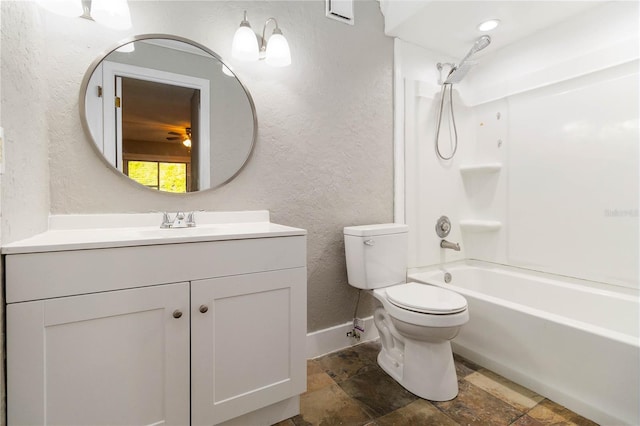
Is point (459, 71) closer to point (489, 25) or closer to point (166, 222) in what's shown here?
point (489, 25)

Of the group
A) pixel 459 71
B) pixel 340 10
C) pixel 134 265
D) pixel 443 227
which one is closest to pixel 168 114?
pixel 134 265

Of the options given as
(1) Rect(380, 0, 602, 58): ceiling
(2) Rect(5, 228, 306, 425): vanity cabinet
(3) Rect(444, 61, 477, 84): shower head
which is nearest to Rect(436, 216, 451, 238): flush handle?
(3) Rect(444, 61, 477, 84): shower head

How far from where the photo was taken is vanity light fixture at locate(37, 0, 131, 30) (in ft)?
3.93

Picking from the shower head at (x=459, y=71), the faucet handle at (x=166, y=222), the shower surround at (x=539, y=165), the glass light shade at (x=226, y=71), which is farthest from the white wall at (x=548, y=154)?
the faucet handle at (x=166, y=222)

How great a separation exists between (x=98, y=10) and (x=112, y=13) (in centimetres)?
5

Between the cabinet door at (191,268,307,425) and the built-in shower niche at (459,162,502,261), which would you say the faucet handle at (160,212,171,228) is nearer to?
the cabinet door at (191,268,307,425)

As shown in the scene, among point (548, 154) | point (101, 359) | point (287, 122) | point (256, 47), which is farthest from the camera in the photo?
point (548, 154)

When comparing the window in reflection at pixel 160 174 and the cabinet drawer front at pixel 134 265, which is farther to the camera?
the window in reflection at pixel 160 174

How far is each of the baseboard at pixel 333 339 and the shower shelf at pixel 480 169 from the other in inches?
56.5

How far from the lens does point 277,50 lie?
1.60 m

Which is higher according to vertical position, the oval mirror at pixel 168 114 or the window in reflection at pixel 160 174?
the oval mirror at pixel 168 114

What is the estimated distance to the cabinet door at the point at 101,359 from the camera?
887mm

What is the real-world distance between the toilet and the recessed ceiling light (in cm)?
146

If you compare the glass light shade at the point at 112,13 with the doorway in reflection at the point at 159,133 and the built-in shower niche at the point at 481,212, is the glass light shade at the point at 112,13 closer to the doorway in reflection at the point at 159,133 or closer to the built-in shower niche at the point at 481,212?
the doorway in reflection at the point at 159,133
